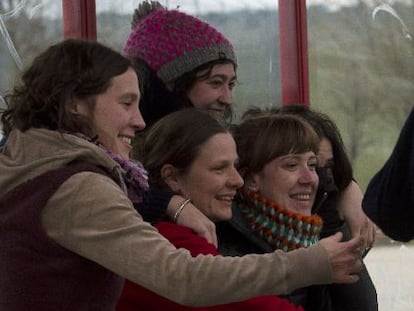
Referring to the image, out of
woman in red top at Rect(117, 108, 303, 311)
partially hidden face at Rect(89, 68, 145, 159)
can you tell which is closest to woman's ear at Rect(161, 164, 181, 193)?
A: woman in red top at Rect(117, 108, 303, 311)

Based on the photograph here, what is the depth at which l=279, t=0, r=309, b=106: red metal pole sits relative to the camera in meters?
4.02

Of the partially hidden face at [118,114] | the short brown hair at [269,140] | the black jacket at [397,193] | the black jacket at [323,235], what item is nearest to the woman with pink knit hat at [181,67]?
the short brown hair at [269,140]

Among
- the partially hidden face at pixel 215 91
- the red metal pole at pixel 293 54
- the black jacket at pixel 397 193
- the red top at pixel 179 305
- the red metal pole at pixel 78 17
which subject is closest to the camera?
the black jacket at pixel 397 193

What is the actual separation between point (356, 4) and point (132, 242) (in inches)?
97.5

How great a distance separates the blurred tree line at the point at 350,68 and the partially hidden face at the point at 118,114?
1.93 metres

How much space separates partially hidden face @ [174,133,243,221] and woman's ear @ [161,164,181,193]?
30 millimetres

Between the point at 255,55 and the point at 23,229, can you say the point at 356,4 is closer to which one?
the point at 255,55

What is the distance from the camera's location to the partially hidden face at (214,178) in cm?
248

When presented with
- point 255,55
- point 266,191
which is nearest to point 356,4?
point 255,55

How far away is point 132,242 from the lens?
184cm

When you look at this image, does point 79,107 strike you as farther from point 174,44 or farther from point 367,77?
point 367,77

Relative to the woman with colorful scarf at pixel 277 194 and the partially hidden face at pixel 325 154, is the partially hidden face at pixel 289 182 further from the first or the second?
A: the partially hidden face at pixel 325 154

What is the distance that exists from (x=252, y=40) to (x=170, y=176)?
1.64m

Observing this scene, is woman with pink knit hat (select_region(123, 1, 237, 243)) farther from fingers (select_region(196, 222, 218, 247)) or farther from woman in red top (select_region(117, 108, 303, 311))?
fingers (select_region(196, 222, 218, 247))
